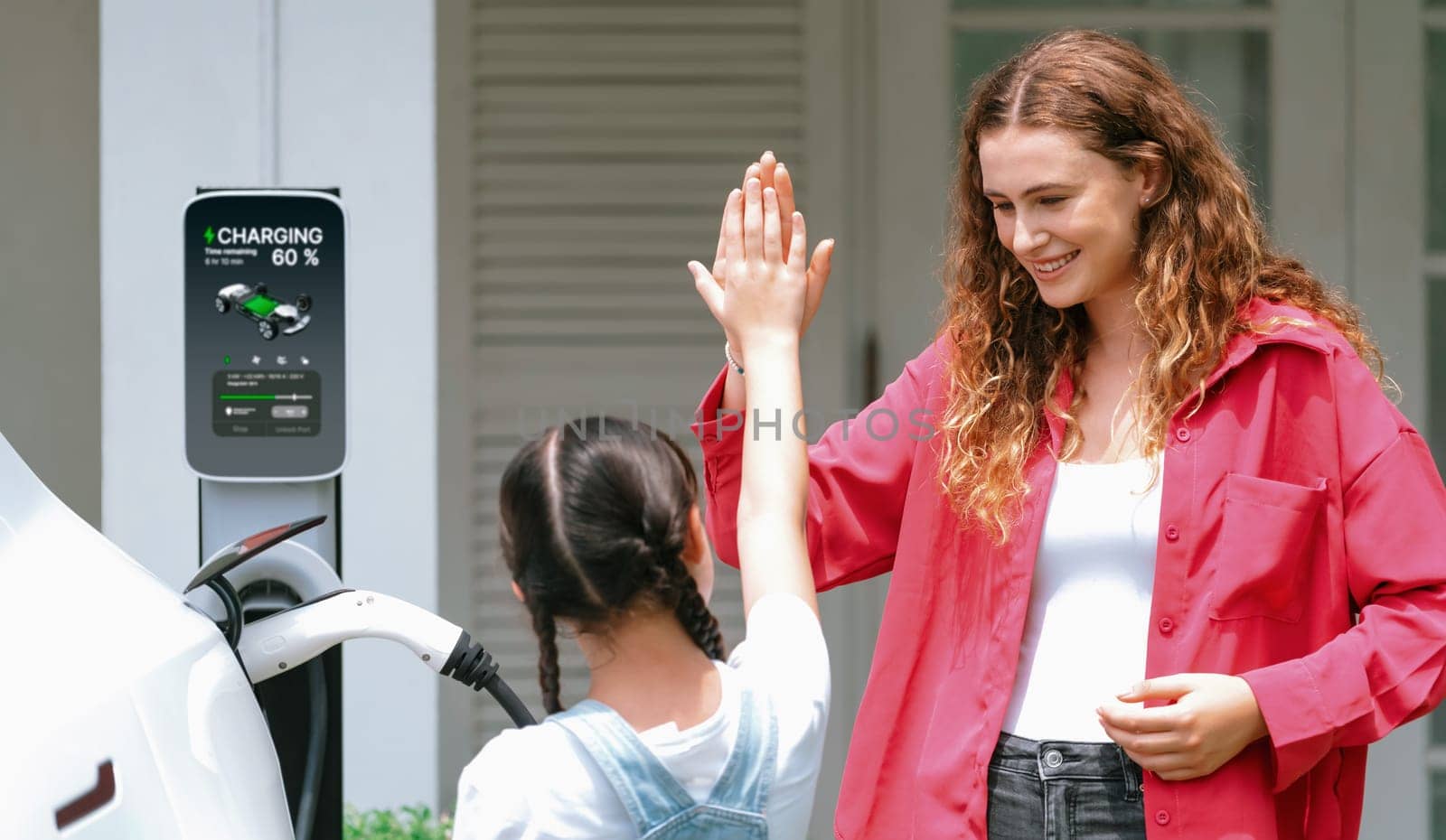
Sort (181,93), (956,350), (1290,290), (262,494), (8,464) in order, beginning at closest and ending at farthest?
(8,464), (1290,290), (956,350), (262,494), (181,93)

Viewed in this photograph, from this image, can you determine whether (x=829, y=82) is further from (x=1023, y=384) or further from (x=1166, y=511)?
(x=1166, y=511)

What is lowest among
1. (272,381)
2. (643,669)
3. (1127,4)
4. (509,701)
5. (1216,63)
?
(509,701)

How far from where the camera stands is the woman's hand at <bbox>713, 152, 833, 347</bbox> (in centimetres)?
137

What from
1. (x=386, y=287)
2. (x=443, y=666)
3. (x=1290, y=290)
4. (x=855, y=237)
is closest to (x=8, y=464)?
(x=443, y=666)

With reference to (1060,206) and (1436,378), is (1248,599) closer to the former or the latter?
(1060,206)

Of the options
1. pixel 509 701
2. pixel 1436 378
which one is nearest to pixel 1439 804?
pixel 1436 378

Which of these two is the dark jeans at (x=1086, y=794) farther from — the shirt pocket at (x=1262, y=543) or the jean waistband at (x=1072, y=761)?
the shirt pocket at (x=1262, y=543)

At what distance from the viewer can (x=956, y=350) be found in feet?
5.83

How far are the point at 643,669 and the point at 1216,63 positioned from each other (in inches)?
111

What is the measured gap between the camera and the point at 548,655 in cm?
131

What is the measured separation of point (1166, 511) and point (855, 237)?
2.08 metres

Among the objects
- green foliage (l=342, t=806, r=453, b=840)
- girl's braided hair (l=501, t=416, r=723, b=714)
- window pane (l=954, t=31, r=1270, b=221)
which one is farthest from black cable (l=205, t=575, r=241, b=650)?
window pane (l=954, t=31, r=1270, b=221)

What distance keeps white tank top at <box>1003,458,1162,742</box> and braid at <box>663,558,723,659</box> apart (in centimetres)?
46

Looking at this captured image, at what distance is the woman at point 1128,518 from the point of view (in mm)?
1472
